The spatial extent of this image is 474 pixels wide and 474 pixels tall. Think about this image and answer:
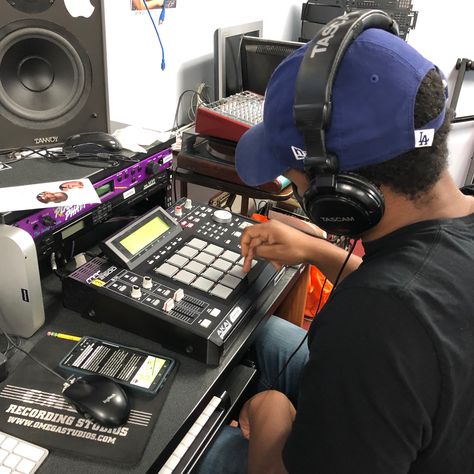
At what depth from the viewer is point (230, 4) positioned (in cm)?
220

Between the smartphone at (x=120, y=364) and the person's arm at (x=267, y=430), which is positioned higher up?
the smartphone at (x=120, y=364)

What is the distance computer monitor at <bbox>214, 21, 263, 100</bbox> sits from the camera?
185 cm

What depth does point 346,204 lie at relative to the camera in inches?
25.4

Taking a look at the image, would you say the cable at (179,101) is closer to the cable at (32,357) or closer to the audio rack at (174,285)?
the audio rack at (174,285)

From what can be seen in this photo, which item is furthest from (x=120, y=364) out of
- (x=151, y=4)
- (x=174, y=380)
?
(x=151, y=4)

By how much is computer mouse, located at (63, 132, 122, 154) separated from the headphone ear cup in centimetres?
58

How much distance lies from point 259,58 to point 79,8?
967 mm

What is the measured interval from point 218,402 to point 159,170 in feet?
2.01

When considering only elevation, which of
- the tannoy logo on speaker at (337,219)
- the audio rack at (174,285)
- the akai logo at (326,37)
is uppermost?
the akai logo at (326,37)

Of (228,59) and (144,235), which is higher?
(228,59)

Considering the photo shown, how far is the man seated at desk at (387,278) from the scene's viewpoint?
567 millimetres

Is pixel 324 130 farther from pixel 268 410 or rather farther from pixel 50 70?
pixel 50 70

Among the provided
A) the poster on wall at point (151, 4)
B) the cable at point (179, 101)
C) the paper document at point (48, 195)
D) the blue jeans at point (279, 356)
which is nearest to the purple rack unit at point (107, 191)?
the paper document at point (48, 195)

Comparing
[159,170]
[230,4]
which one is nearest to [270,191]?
[159,170]
